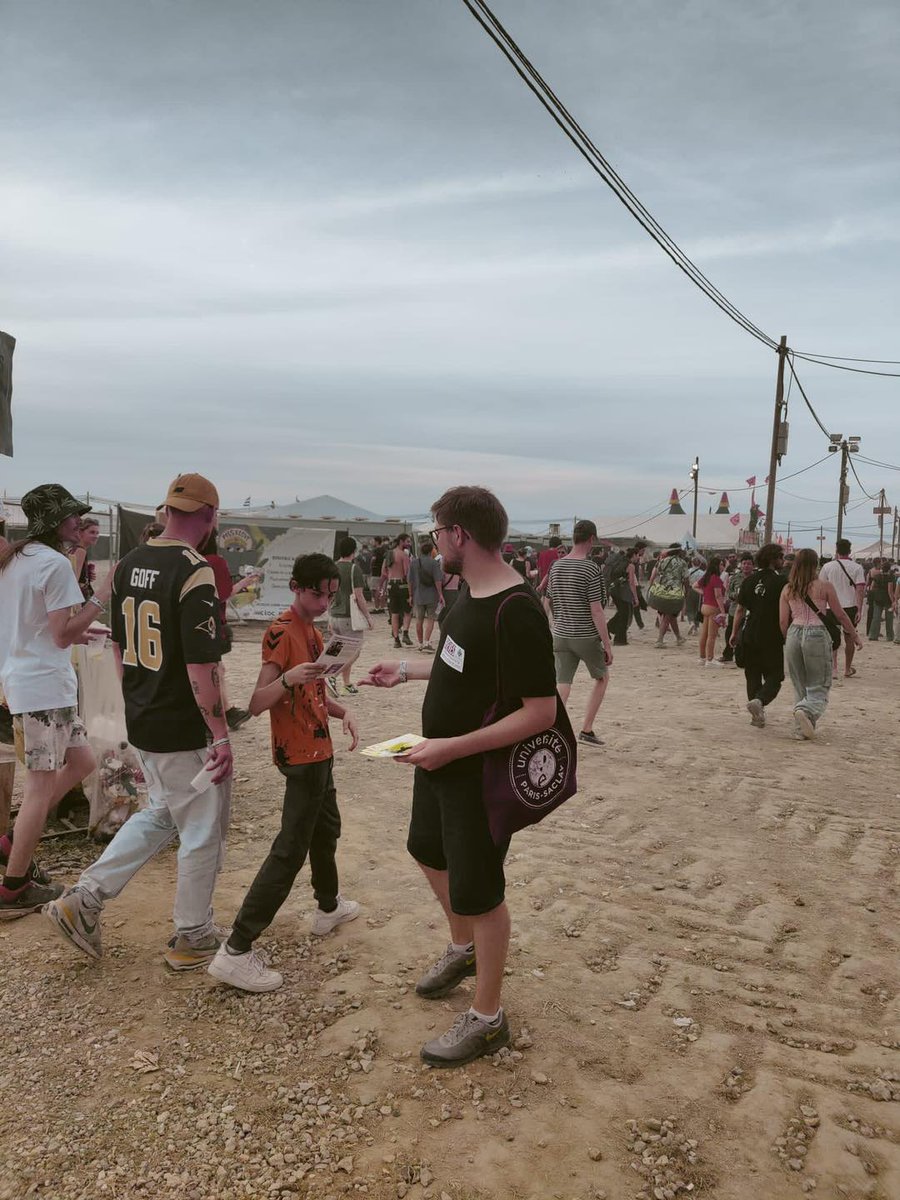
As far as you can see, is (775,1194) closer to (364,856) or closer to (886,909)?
(886,909)

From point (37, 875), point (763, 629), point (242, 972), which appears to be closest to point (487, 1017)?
point (242, 972)

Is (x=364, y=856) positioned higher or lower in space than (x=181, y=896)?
lower

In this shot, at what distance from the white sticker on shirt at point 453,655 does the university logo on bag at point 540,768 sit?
13.2 inches

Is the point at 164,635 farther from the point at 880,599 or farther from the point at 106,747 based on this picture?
the point at 880,599

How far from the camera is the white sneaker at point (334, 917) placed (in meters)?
3.91

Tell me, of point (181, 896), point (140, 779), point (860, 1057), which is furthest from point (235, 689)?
point (860, 1057)

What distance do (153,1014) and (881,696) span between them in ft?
33.2

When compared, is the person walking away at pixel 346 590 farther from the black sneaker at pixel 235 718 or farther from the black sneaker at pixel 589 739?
the black sneaker at pixel 589 739

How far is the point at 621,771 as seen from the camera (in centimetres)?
688

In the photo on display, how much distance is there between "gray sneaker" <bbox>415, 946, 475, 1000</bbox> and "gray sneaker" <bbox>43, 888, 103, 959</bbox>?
4.52 ft

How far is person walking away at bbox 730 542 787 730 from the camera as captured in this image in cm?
827

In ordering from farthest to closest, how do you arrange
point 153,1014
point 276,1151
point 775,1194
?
point 153,1014 → point 276,1151 → point 775,1194

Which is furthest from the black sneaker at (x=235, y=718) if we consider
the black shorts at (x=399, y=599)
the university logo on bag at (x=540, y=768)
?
the black shorts at (x=399, y=599)

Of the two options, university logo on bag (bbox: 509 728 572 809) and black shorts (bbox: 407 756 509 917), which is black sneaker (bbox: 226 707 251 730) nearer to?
black shorts (bbox: 407 756 509 917)
